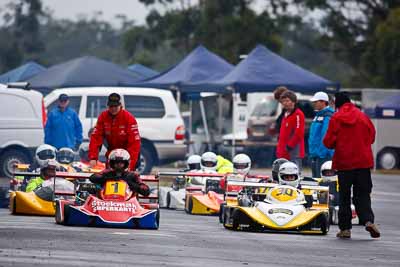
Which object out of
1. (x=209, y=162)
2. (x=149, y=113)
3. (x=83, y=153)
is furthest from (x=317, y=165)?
(x=149, y=113)

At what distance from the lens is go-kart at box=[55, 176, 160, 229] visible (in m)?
15.4

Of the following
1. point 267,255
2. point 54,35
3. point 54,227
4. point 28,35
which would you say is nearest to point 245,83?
point 54,227

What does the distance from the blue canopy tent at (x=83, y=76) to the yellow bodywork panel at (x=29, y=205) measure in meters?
18.1

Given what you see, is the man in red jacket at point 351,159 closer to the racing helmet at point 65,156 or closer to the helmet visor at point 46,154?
the helmet visor at point 46,154

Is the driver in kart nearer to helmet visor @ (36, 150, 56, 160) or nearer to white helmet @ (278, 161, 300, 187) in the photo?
white helmet @ (278, 161, 300, 187)

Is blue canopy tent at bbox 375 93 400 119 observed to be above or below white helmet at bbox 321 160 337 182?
above

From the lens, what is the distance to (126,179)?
1596 cm

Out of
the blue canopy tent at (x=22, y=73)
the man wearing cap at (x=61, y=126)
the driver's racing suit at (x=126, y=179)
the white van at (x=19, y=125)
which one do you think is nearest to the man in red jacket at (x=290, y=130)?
the driver's racing suit at (x=126, y=179)

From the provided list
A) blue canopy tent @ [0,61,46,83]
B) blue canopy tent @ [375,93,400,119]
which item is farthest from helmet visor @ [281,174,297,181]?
blue canopy tent @ [0,61,46,83]

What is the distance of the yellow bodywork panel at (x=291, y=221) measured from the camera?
1562 cm

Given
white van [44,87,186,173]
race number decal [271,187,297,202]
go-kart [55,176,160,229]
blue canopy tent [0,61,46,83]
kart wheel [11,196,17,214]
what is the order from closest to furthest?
go-kart [55,176,160,229], race number decal [271,187,297,202], kart wheel [11,196,17,214], white van [44,87,186,173], blue canopy tent [0,61,46,83]

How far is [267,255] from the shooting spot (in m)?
12.8

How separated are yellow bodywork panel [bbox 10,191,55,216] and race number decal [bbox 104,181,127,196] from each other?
2.24m

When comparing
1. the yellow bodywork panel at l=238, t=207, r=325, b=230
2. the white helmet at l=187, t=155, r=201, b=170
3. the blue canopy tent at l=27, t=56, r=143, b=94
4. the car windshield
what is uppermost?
the blue canopy tent at l=27, t=56, r=143, b=94
